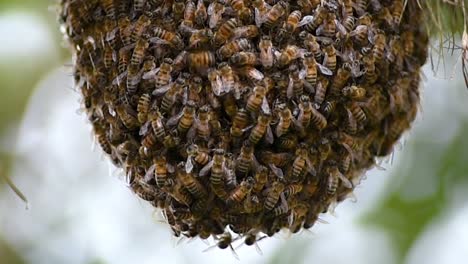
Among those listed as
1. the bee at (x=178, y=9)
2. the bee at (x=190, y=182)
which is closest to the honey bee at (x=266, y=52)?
the bee at (x=178, y=9)

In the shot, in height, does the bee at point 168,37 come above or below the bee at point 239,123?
above

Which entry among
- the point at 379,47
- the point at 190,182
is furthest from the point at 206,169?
the point at 379,47

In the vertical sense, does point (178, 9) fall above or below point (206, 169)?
above

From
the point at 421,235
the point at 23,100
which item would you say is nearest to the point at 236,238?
the point at 421,235

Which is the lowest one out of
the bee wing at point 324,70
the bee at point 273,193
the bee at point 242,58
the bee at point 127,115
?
the bee at point 273,193

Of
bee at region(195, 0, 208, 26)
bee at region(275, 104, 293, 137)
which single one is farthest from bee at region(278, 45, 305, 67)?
bee at region(195, 0, 208, 26)

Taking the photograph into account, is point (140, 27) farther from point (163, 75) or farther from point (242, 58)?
point (242, 58)

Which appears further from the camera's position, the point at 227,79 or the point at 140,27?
the point at 140,27

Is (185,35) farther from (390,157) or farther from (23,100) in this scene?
(23,100)

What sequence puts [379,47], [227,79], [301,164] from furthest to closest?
[379,47], [301,164], [227,79]

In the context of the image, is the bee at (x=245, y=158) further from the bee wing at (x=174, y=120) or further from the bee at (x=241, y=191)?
the bee wing at (x=174, y=120)
